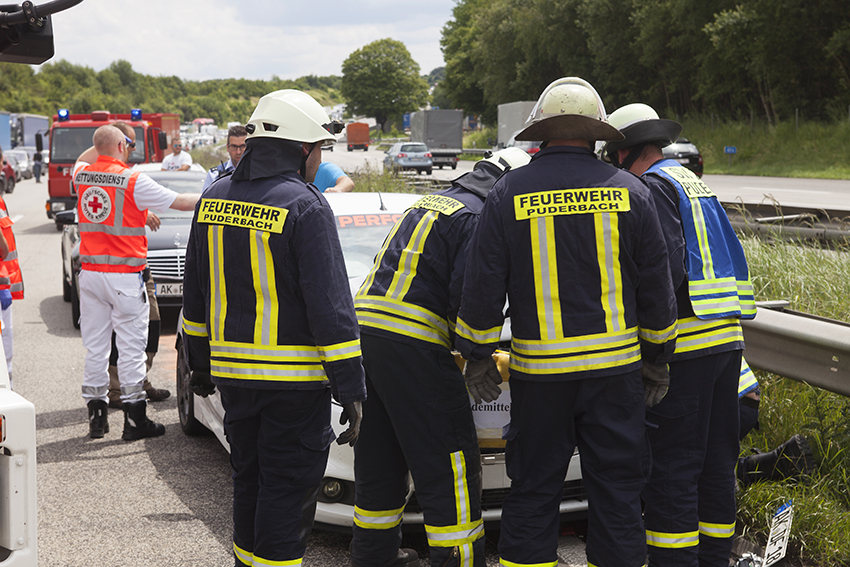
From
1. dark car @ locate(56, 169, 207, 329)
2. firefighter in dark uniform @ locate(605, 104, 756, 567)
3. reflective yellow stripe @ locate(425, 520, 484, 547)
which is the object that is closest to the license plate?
dark car @ locate(56, 169, 207, 329)

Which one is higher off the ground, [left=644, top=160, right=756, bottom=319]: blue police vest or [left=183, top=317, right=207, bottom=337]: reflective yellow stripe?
[left=644, top=160, right=756, bottom=319]: blue police vest

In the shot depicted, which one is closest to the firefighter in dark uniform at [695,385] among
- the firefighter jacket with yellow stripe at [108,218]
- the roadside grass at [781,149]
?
the firefighter jacket with yellow stripe at [108,218]

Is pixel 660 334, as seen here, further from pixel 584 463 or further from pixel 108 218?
pixel 108 218

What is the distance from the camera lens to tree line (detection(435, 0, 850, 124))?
31.4 meters

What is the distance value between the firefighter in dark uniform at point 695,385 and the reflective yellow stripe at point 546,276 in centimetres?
60

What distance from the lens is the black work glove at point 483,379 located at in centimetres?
315

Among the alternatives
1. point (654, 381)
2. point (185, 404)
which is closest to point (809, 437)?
point (654, 381)

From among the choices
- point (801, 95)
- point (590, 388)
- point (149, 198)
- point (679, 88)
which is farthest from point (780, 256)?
Result: point (679, 88)

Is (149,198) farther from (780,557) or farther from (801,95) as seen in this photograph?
(801,95)

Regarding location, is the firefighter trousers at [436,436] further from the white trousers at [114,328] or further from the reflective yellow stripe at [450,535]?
the white trousers at [114,328]

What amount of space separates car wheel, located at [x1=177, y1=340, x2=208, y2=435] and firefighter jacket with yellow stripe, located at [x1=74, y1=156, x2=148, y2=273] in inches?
28.2

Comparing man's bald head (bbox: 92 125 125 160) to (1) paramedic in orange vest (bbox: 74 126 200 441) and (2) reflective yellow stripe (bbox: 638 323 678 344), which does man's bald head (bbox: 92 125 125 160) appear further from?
(2) reflective yellow stripe (bbox: 638 323 678 344)

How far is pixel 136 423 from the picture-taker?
5586mm

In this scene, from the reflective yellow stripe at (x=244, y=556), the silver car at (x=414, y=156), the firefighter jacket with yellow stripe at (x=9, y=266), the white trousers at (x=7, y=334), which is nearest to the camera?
the reflective yellow stripe at (x=244, y=556)
